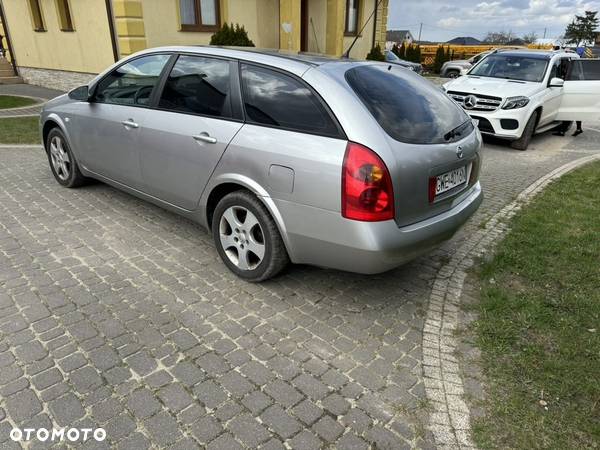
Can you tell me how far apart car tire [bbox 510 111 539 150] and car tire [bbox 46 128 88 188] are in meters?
7.60

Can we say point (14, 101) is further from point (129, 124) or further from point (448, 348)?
point (448, 348)

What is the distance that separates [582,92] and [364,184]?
8.98 m

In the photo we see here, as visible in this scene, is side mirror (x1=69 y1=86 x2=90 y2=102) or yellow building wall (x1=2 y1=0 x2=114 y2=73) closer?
side mirror (x1=69 y1=86 x2=90 y2=102)

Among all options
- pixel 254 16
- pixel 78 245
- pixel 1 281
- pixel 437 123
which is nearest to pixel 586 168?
pixel 437 123

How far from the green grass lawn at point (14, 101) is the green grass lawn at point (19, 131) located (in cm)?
220

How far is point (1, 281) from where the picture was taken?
3.35 meters

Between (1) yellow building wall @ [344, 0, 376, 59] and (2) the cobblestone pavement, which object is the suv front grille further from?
(1) yellow building wall @ [344, 0, 376, 59]

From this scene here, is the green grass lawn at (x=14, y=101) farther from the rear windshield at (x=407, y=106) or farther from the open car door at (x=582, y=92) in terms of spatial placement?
the open car door at (x=582, y=92)

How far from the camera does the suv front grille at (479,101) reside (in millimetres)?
8188

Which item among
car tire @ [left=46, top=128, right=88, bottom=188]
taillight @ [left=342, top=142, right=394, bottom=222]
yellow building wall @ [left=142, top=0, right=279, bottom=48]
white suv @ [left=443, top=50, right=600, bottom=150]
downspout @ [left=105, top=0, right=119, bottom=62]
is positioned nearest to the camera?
taillight @ [left=342, top=142, right=394, bottom=222]

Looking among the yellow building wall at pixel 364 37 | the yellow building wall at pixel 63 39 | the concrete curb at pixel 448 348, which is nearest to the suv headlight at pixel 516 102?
the concrete curb at pixel 448 348

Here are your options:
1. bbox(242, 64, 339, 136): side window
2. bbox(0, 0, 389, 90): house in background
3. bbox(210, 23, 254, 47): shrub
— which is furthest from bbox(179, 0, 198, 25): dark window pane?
bbox(242, 64, 339, 136): side window

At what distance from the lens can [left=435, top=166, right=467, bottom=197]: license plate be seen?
3.03 m

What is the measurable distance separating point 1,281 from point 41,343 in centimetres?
97
